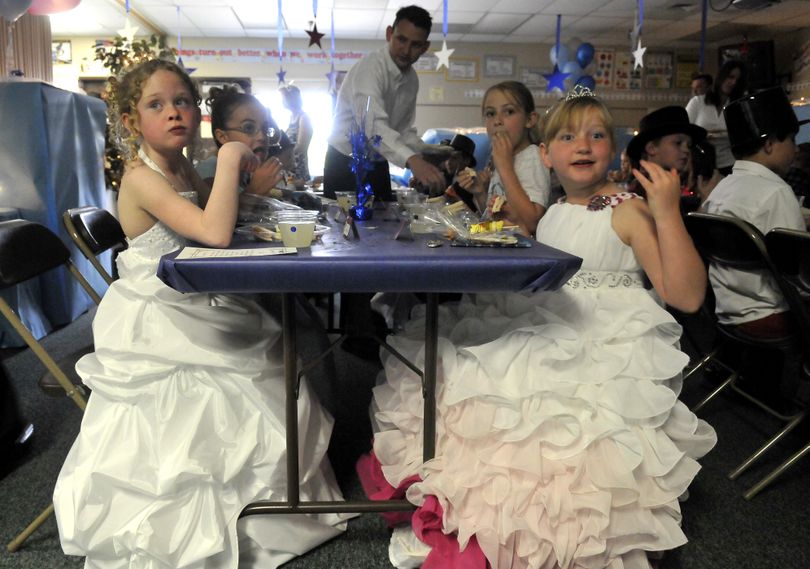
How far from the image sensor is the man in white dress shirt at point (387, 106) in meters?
2.55

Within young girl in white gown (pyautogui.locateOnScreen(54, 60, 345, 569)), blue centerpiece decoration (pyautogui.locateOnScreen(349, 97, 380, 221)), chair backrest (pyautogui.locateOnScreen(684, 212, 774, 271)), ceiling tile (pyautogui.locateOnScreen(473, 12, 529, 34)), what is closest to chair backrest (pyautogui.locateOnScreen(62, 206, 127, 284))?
young girl in white gown (pyautogui.locateOnScreen(54, 60, 345, 569))

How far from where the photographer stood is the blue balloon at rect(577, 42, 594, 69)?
21.5 feet

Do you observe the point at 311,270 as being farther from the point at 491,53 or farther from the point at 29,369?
the point at 491,53

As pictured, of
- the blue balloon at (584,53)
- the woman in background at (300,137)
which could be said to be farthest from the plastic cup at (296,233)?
the blue balloon at (584,53)

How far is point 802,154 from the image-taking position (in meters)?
3.74

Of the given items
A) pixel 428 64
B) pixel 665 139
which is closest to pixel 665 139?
pixel 665 139

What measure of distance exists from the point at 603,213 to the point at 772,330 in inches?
31.7

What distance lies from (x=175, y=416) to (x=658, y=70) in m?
9.31

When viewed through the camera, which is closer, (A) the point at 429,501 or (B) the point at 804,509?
(A) the point at 429,501

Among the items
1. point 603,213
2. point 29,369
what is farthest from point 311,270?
point 29,369

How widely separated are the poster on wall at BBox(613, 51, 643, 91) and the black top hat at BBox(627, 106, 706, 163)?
6684 mm

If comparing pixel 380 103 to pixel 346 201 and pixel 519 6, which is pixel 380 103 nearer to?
pixel 346 201

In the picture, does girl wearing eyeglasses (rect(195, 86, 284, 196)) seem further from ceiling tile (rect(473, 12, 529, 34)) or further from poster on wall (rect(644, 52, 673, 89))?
poster on wall (rect(644, 52, 673, 89))

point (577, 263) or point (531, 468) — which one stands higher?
point (577, 263)
